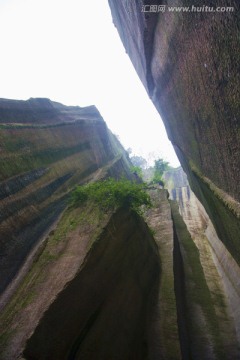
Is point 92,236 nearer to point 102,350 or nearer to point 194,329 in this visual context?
point 102,350

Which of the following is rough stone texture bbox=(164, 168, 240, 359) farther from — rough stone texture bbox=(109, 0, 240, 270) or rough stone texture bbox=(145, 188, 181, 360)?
rough stone texture bbox=(109, 0, 240, 270)

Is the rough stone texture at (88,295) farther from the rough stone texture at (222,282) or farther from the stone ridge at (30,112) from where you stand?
the stone ridge at (30,112)

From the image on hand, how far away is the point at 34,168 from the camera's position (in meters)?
11.0

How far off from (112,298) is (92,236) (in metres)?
1.45

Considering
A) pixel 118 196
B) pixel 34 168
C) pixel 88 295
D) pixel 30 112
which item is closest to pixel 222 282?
pixel 118 196

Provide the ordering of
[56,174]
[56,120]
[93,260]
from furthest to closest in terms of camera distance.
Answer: [56,120] < [56,174] < [93,260]

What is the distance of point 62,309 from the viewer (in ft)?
16.0

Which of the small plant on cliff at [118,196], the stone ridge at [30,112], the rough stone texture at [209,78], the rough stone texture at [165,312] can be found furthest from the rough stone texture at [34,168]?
the rough stone texture at [209,78]

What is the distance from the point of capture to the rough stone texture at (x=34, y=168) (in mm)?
8203

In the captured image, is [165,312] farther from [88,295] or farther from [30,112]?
[30,112]

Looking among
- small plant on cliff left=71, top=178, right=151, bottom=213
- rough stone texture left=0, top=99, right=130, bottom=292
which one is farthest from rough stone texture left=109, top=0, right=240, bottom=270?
rough stone texture left=0, top=99, right=130, bottom=292

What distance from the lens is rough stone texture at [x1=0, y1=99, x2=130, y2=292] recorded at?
8.20 metres

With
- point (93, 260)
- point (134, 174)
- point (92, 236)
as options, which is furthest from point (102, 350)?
point (134, 174)

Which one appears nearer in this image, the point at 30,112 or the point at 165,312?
the point at 165,312
